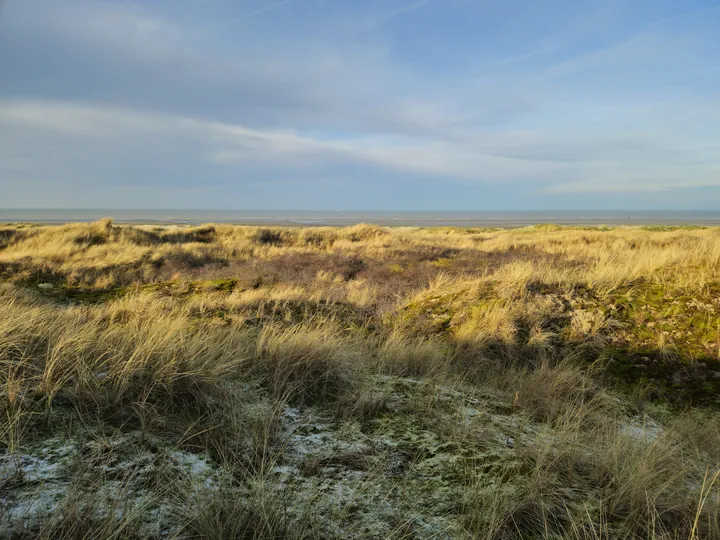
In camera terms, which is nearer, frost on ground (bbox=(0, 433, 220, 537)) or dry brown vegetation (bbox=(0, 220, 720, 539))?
frost on ground (bbox=(0, 433, 220, 537))

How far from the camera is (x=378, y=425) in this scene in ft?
9.64

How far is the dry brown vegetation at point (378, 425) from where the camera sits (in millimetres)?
1932

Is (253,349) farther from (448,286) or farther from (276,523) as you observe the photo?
(448,286)

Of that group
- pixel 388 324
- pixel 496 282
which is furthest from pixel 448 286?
pixel 388 324

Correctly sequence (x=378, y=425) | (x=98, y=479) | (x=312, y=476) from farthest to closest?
(x=378, y=425) < (x=312, y=476) < (x=98, y=479)

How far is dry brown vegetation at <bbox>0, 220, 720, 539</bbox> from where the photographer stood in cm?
193

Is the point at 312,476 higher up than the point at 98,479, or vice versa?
the point at 98,479

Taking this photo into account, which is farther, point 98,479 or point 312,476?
point 312,476

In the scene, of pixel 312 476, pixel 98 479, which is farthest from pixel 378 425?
pixel 98 479

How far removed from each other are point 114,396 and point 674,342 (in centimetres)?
649

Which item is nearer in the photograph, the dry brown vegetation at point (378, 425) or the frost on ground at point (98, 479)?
the frost on ground at point (98, 479)

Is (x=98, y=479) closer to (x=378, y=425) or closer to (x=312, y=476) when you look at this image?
(x=312, y=476)

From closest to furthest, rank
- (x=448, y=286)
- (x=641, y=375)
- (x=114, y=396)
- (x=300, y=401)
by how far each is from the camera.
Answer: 1. (x=114, y=396)
2. (x=300, y=401)
3. (x=641, y=375)
4. (x=448, y=286)

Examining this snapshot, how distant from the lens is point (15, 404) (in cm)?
242
